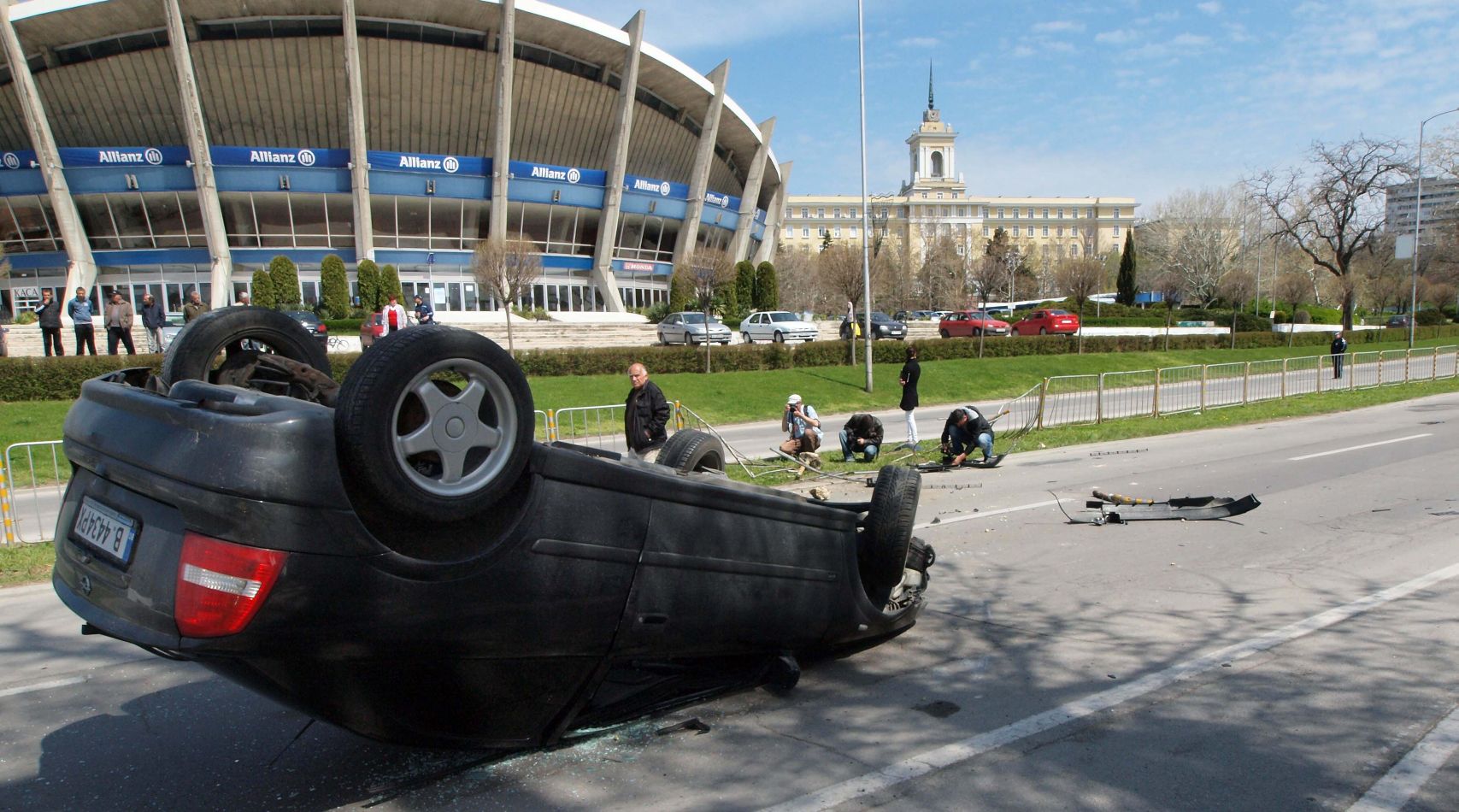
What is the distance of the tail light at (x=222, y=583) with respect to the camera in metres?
2.68

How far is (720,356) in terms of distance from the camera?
1207 inches

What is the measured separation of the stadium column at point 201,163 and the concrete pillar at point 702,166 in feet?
83.3

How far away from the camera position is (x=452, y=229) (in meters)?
53.3

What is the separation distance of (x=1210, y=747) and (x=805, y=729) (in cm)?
Answer: 176

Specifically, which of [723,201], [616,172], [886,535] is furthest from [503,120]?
[886,535]

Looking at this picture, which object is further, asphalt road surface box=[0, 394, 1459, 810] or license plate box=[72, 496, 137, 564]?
asphalt road surface box=[0, 394, 1459, 810]

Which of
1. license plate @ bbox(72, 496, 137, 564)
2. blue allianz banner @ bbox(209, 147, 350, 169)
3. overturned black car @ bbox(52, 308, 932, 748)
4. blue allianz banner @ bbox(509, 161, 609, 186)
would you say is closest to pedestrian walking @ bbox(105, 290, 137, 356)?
overturned black car @ bbox(52, 308, 932, 748)

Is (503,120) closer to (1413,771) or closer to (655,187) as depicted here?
(655,187)

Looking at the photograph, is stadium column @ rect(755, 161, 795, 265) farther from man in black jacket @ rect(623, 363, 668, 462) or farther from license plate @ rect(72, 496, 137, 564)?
license plate @ rect(72, 496, 137, 564)

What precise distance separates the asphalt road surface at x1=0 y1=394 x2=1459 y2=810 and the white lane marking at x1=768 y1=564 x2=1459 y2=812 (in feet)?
0.05

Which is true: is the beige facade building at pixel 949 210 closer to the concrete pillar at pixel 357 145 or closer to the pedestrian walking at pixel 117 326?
the concrete pillar at pixel 357 145

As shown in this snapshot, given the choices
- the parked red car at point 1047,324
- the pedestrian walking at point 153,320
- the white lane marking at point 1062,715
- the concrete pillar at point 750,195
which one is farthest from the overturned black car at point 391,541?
the concrete pillar at point 750,195

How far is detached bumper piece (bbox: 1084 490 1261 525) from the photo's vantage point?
9.34 metres

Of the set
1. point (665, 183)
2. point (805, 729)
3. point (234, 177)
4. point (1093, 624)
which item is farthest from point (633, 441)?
point (665, 183)
